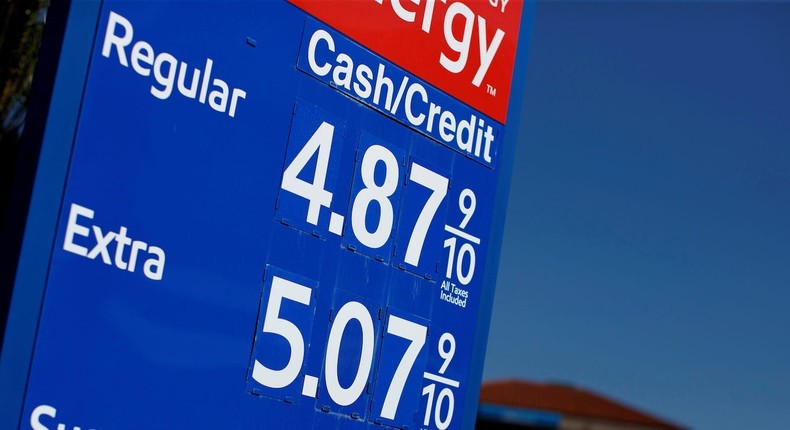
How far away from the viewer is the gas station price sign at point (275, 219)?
13.7 ft

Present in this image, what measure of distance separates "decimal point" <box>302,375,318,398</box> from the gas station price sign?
0.01m

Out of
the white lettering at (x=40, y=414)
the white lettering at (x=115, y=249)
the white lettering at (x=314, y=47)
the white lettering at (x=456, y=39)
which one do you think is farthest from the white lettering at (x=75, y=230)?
the white lettering at (x=456, y=39)

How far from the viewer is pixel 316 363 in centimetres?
505

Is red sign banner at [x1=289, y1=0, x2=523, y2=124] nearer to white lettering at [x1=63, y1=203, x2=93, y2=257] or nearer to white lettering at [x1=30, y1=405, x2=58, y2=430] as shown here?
white lettering at [x1=63, y1=203, x2=93, y2=257]

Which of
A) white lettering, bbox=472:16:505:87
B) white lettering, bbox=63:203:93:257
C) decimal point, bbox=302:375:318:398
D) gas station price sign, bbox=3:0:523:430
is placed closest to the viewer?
white lettering, bbox=63:203:93:257

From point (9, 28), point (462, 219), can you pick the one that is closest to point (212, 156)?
point (462, 219)

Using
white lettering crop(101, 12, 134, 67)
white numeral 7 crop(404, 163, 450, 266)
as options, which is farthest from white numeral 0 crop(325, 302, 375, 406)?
white lettering crop(101, 12, 134, 67)

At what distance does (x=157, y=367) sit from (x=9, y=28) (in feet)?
24.1

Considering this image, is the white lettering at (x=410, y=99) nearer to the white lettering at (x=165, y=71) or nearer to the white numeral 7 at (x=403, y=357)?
the white numeral 7 at (x=403, y=357)

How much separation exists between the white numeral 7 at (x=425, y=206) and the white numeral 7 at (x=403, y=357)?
0.30 meters

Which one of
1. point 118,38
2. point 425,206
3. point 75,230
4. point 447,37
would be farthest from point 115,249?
point 447,37

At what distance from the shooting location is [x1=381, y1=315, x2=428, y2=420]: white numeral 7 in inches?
214

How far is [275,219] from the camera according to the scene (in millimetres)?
4895

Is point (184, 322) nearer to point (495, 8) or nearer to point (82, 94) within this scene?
point (82, 94)
